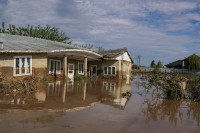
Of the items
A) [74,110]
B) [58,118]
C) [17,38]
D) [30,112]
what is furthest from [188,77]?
[17,38]

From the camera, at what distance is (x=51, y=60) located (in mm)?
17094

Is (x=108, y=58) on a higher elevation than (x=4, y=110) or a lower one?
higher

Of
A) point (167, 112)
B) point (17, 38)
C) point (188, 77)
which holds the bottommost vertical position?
point (167, 112)

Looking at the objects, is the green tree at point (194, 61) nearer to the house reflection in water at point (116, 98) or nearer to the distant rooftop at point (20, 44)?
the house reflection in water at point (116, 98)

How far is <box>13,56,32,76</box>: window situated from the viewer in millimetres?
12094

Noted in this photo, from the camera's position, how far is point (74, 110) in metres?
5.63

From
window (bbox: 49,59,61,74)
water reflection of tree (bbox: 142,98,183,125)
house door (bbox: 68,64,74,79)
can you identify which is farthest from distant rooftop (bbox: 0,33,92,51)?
water reflection of tree (bbox: 142,98,183,125)

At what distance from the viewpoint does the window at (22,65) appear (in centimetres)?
1209

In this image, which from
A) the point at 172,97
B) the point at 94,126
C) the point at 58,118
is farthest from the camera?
the point at 172,97

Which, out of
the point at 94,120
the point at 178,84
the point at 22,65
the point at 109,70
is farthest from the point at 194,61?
the point at 94,120

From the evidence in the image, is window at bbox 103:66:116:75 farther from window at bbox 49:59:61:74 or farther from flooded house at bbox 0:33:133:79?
window at bbox 49:59:61:74

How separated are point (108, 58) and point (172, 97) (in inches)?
501

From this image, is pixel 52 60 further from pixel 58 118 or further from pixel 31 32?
pixel 31 32

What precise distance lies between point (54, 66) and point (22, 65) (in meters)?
5.16
